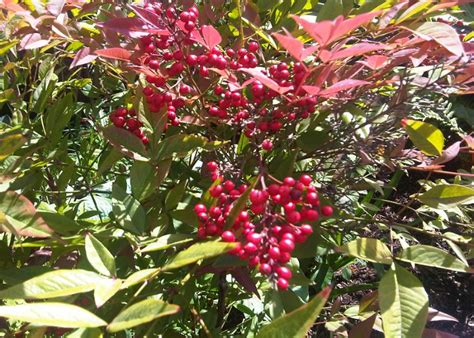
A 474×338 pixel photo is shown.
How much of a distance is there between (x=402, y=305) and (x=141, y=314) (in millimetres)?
316

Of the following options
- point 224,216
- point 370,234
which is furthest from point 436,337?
point 224,216

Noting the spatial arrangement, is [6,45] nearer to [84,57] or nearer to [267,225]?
[84,57]

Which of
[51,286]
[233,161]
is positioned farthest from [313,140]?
[51,286]

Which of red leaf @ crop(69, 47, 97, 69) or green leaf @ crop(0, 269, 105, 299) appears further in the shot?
red leaf @ crop(69, 47, 97, 69)

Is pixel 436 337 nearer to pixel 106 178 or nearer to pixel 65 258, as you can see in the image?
pixel 65 258

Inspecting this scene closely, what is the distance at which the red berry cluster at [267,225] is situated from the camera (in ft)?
1.89

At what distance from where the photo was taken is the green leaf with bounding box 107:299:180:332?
48cm

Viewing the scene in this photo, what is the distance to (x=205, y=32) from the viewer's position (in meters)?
0.70

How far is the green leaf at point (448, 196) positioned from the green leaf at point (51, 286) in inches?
19.2

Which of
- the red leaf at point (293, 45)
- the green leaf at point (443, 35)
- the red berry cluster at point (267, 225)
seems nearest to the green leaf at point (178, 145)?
the red berry cluster at point (267, 225)

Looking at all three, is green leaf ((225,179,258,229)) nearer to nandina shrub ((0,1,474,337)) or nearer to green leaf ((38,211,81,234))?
nandina shrub ((0,1,474,337))

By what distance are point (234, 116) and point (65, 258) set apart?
0.36m

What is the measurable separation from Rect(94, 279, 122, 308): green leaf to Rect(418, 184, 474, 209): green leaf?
1.54ft

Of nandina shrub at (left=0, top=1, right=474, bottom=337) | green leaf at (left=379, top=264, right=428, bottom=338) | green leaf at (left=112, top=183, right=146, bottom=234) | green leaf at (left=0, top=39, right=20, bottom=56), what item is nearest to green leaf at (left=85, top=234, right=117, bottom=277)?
nandina shrub at (left=0, top=1, right=474, bottom=337)
